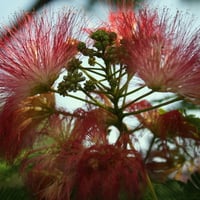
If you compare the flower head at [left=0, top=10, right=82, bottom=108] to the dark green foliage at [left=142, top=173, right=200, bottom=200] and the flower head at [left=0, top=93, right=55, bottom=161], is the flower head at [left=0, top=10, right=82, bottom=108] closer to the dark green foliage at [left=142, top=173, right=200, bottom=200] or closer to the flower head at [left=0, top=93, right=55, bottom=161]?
the flower head at [left=0, top=93, right=55, bottom=161]

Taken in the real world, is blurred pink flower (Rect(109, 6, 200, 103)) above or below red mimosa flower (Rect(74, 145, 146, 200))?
above

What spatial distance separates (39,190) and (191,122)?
0.51 m

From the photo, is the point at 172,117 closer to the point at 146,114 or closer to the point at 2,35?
the point at 146,114

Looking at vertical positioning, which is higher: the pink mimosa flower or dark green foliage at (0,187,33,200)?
the pink mimosa flower

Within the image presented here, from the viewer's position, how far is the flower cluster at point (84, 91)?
172 cm

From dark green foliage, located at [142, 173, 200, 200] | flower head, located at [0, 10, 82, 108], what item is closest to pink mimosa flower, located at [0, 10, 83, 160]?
flower head, located at [0, 10, 82, 108]

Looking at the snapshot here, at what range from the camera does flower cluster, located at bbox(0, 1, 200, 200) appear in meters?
1.72

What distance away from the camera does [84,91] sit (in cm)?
183

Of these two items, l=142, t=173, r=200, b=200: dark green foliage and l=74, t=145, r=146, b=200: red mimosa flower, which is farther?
l=142, t=173, r=200, b=200: dark green foliage

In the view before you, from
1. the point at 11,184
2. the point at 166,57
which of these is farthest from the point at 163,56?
the point at 11,184

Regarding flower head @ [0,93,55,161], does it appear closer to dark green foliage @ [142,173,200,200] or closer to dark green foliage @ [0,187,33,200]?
dark green foliage @ [0,187,33,200]

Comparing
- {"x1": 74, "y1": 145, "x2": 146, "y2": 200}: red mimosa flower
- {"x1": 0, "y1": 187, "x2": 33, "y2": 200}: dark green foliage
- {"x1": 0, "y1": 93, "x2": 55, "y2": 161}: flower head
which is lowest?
{"x1": 0, "y1": 187, "x2": 33, "y2": 200}: dark green foliage

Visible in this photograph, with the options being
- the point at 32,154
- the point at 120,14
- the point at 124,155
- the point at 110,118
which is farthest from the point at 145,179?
the point at 120,14

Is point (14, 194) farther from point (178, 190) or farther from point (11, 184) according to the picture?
point (178, 190)
